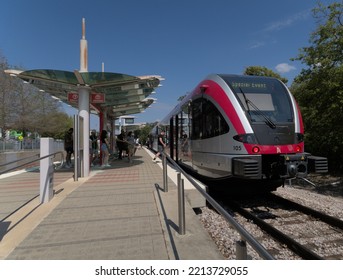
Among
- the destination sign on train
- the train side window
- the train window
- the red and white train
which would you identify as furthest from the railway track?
the destination sign on train

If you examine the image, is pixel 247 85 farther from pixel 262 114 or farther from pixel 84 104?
pixel 84 104

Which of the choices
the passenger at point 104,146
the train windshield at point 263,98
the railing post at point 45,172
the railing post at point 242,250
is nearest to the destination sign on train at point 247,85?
the train windshield at point 263,98

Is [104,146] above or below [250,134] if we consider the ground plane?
below

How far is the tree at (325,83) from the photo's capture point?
42.3 ft

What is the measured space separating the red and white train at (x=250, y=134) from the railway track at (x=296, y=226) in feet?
1.79

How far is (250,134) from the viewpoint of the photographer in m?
6.47

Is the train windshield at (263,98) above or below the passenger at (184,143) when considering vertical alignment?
above

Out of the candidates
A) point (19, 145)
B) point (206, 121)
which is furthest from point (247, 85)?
point (19, 145)

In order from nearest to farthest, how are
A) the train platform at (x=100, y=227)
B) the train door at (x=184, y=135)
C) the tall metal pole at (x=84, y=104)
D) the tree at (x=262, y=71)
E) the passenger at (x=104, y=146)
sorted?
the train platform at (x=100, y=227) → the tall metal pole at (x=84, y=104) → the train door at (x=184, y=135) → the passenger at (x=104, y=146) → the tree at (x=262, y=71)

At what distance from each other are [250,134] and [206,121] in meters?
1.70

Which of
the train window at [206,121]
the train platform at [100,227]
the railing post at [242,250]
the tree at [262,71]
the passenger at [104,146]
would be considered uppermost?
the tree at [262,71]

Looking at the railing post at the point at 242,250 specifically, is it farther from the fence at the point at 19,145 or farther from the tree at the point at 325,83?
the fence at the point at 19,145

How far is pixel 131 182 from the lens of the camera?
8.28 m
